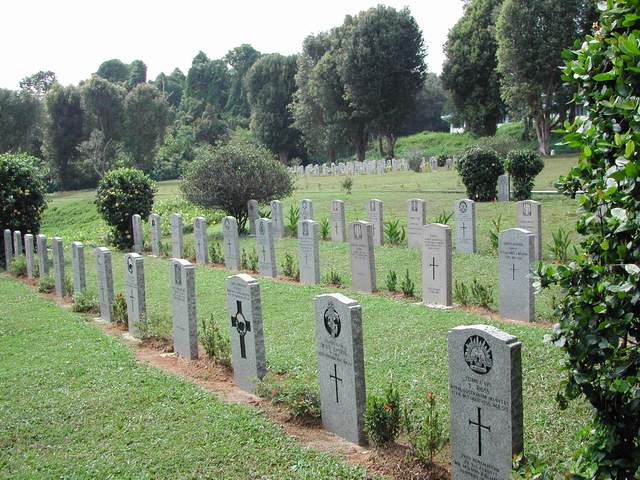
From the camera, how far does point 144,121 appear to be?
5119cm

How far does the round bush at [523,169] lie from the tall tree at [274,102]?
1446 inches

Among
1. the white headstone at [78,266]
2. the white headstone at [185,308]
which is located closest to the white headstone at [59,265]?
the white headstone at [78,266]

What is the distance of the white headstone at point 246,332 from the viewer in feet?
23.7

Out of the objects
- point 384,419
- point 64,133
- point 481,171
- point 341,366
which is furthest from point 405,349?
point 64,133

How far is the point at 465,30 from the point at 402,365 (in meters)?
41.1

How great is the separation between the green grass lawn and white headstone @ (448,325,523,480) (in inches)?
34.0

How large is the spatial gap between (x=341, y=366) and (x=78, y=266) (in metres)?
8.73

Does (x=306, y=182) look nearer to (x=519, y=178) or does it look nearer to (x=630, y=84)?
(x=519, y=178)

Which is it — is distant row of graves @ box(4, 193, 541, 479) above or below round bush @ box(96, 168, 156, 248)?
below

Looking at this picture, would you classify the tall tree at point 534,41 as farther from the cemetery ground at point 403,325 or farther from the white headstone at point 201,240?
the white headstone at point 201,240

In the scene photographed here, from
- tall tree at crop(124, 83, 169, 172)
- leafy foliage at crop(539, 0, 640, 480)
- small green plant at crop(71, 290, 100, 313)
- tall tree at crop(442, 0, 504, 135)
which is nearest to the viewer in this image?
leafy foliage at crop(539, 0, 640, 480)

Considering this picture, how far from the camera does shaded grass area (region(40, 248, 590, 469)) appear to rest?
18.6 feet

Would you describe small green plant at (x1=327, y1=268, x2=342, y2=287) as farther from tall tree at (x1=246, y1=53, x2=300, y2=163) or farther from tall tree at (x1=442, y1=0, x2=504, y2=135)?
tall tree at (x1=246, y1=53, x2=300, y2=163)

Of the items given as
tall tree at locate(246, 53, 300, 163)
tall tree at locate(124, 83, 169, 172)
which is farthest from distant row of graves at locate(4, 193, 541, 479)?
tall tree at locate(246, 53, 300, 163)
